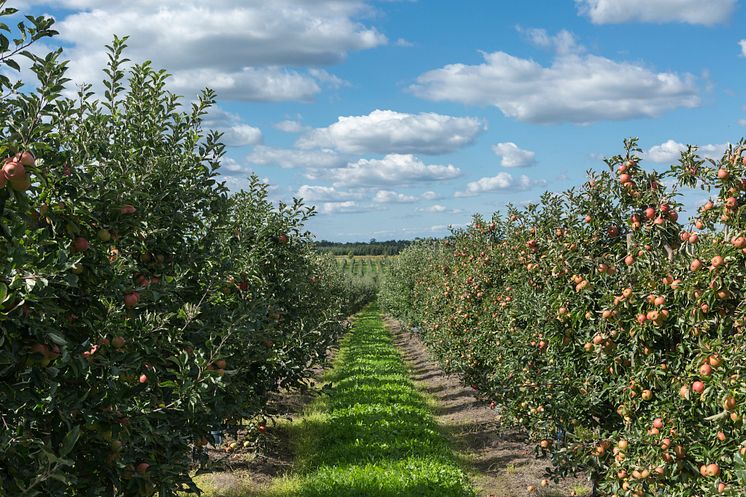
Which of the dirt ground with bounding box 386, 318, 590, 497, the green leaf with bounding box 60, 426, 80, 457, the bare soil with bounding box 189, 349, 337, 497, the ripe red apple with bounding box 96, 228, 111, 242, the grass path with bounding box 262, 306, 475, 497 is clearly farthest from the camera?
the dirt ground with bounding box 386, 318, 590, 497

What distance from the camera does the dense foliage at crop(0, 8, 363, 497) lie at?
9.96ft

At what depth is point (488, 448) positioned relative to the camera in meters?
12.1

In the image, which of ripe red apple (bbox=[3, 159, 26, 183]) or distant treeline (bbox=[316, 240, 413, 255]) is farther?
distant treeline (bbox=[316, 240, 413, 255])

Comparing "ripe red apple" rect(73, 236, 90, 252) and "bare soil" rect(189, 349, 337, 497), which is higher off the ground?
"ripe red apple" rect(73, 236, 90, 252)

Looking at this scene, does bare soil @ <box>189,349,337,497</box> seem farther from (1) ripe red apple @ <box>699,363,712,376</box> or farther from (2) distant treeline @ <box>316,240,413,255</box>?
(2) distant treeline @ <box>316,240,413,255</box>

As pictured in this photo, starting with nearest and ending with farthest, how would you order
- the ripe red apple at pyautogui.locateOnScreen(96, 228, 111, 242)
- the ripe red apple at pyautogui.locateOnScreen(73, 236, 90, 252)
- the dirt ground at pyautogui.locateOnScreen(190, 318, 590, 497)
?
the ripe red apple at pyautogui.locateOnScreen(73, 236, 90, 252) → the ripe red apple at pyautogui.locateOnScreen(96, 228, 111, 242) → the dirt ground at pyautogui.locateOnScreen(190, 318, 590, 497)

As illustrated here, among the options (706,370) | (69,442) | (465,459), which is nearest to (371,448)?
(465,459)

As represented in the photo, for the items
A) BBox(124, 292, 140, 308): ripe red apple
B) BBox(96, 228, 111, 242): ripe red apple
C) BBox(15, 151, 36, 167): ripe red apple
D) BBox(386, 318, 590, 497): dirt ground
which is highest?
BBox(15, 151, 36, 167): ripe red apple

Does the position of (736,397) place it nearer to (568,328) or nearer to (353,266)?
(568,328)

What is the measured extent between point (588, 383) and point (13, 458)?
5.50 metres

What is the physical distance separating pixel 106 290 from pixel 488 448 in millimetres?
9940

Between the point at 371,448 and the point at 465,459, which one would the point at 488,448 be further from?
the point at 371,448

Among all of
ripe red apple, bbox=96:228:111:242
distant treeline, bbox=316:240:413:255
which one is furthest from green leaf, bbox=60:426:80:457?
distant treeline, bbox=316:240:413:255

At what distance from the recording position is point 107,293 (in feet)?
12.6
